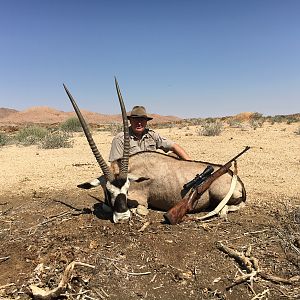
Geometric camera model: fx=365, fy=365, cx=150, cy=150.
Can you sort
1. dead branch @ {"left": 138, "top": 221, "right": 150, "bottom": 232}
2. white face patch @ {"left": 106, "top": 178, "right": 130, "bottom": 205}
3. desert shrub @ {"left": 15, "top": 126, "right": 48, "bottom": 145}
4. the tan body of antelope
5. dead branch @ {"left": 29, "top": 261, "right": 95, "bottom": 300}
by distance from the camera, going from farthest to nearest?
desert shrub @ {"left": 15, "top": 126, "right": 48, "bottom": 145} < the tan body of antelope < white face patch @ {"left": 106, "top": 178, "right": 130, "bottom": 205} < dead branch @ {"left": 138, "top": 221, "right": 150, "bottom": 232} < dead branch @ {"left": 29, "top": 261, "right": 95, "bottom": 300}

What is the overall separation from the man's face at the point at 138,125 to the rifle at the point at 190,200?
5.29 ft

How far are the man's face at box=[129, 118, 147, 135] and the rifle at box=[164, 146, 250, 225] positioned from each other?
161cm

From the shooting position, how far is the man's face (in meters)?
6.53

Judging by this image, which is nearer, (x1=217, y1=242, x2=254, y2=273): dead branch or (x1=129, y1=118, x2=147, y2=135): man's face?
(x1=217, y1=242, x2=254, y2=273): dead branch

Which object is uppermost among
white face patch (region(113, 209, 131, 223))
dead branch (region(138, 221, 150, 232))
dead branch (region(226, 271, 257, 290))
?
white face patch (region(113, 209, 131, 223))

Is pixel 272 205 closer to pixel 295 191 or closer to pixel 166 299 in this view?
pixel 295 191

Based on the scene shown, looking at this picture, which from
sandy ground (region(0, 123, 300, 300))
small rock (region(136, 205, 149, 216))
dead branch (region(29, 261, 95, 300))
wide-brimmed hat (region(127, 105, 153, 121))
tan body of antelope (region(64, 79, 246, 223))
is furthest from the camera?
wide-brimmed hat (region(127, 105, 153, 121))

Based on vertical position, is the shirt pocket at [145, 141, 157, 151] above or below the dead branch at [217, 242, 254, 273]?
above

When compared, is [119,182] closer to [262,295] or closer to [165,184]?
[165,184]

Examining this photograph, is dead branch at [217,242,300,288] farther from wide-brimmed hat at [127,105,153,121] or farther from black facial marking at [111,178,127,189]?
wide-brimmed hat at [127,105,153,121]

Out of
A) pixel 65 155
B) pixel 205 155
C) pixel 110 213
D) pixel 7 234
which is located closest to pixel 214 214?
pixel 110 213

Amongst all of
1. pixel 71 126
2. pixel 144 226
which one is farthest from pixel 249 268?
pixel 71 126

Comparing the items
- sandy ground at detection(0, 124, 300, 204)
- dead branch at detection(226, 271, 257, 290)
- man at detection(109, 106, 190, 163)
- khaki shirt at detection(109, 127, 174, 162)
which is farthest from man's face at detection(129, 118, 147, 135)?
dead branch at detection(226, 271, 257, 290)

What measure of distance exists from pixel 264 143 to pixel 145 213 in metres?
10.7
